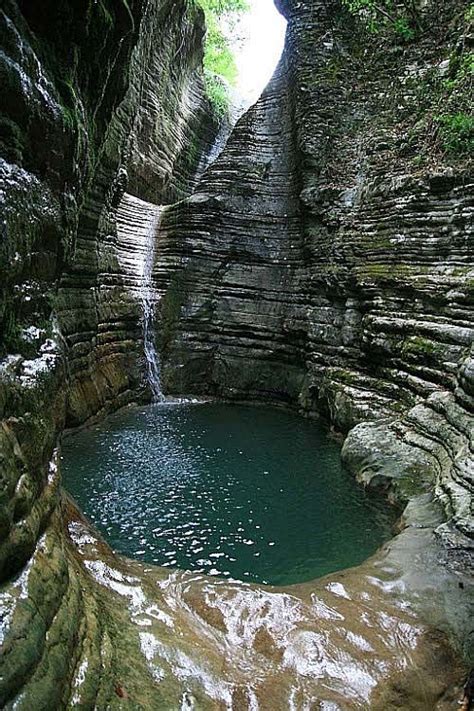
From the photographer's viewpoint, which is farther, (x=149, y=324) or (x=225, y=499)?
(x=149, y=324)

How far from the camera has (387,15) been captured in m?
13.9

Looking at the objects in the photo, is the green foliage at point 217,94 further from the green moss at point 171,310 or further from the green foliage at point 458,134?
the green foliage at point 458,134

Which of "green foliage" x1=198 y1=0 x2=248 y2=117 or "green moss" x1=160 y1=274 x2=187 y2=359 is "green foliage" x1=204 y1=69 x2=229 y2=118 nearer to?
"green foliage" x1=198 y1=0 x2=248 y2=117

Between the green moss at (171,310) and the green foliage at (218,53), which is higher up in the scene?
the green foliage at (218,53)

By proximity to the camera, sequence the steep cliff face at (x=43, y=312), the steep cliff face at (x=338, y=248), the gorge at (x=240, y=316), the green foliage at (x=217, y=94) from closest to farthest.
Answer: the steep cliff face at (x=43, y=312) < the gorge at (x=240, y=316) < the steep cliff face at (x=338, y=248) < the green foliage at (x=217, y=94)

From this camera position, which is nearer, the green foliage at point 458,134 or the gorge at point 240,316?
the gorge at point 240,316

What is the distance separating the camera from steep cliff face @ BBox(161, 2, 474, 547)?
30.5 feet

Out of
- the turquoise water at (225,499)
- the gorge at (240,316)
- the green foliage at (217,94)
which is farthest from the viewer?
the green foliage at (217,94)

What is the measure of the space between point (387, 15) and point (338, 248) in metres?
7.29

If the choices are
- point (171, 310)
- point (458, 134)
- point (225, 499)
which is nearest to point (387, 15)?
point (458, 134)

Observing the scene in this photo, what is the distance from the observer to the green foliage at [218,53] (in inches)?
904

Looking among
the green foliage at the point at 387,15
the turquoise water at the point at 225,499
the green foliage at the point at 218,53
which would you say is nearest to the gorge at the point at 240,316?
the green foliage at the point at 387,15

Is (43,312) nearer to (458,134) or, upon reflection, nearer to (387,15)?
(458,134)

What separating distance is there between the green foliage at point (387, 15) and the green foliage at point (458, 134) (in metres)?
4.53
